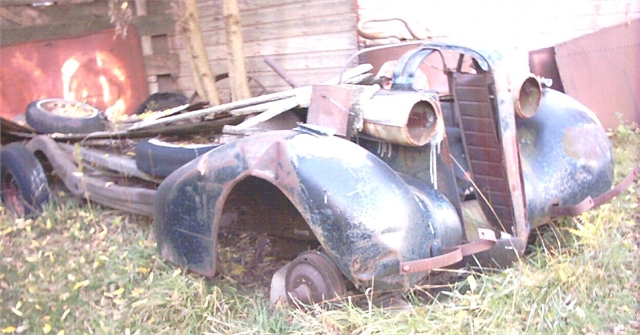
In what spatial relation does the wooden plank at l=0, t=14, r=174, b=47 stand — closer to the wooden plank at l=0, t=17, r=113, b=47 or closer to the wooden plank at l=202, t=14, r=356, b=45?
the wooden plank at l=0, t=17, r=113, b=47

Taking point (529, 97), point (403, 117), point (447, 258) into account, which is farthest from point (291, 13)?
point (447, 258)

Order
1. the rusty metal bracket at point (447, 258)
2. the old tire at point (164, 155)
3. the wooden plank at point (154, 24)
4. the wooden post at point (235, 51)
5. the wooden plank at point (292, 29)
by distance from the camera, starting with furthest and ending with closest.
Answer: the wooden plank at point (154, 24) < the wooden plank at point (292, 29) < the wooden post at point (235, 51) < the old tire at point (164, 155) < the rusty metal bracket at point (447, 258)

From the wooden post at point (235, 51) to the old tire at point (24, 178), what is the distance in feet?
6.20

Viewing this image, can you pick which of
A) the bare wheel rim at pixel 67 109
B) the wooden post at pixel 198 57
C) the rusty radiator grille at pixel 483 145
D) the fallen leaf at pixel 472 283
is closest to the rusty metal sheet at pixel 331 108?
the rusty radiator grille at pixel 483 145

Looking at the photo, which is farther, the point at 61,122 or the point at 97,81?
the point at 97,81

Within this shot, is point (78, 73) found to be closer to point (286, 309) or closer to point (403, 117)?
point (286, 309)

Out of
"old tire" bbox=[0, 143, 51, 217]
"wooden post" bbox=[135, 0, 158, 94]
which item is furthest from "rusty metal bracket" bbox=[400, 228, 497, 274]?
"wooden post" bbox=[135, 0, 158, 94]

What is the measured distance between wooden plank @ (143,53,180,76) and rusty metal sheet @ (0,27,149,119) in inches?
5.5

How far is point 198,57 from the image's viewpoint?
6082 mm

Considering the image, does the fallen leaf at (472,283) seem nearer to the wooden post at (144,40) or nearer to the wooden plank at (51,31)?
the wooden post at (144,40)

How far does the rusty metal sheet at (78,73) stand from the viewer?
302 inches

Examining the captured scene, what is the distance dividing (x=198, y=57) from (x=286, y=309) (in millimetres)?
3669

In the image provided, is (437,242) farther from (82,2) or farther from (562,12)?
(82,2)

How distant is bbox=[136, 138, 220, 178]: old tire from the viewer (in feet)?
12.7
